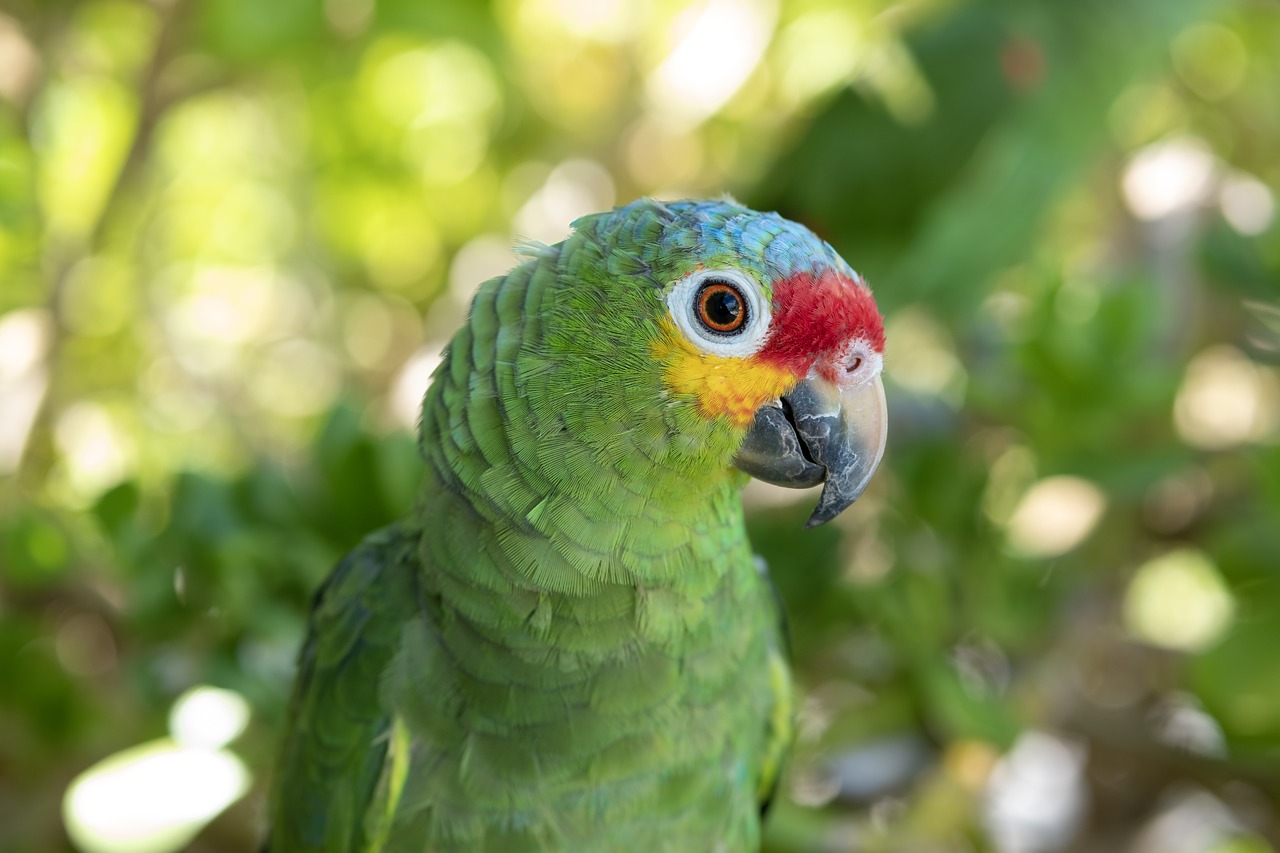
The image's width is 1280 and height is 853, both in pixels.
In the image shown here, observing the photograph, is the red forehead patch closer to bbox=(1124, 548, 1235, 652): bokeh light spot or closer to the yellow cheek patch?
the yellow cheek patch

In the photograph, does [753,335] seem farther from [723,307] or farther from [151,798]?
[151,798]

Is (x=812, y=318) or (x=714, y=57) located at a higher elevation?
(x=714, y=57)

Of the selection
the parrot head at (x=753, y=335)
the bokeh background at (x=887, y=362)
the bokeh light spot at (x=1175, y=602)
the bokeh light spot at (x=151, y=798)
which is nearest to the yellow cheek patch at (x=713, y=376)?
the parrot head at (x=753, y=335)

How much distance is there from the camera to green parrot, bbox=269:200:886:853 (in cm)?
54

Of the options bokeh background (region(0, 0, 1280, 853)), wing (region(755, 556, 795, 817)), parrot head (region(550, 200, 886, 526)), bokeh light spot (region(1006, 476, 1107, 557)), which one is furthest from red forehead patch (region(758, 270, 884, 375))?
bokeh light spot (region(1006, 476, 1107, 557))

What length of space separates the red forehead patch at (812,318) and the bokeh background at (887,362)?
1.23ft

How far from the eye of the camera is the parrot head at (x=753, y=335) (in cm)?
53

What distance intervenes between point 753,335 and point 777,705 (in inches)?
14.1

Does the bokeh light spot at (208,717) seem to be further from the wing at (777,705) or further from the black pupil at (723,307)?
the black pupil at (723,307)

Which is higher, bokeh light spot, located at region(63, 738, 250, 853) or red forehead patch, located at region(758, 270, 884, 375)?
red forehead patch, located at region(758, 270, 884, 375)

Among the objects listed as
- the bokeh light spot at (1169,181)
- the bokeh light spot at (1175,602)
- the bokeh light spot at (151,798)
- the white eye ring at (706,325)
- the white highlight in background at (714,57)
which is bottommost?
the bokeh light spot at (1175,602)

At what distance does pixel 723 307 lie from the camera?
525mm

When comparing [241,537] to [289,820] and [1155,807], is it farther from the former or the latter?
[1155,807]

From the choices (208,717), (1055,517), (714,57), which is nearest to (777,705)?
(208,717)
